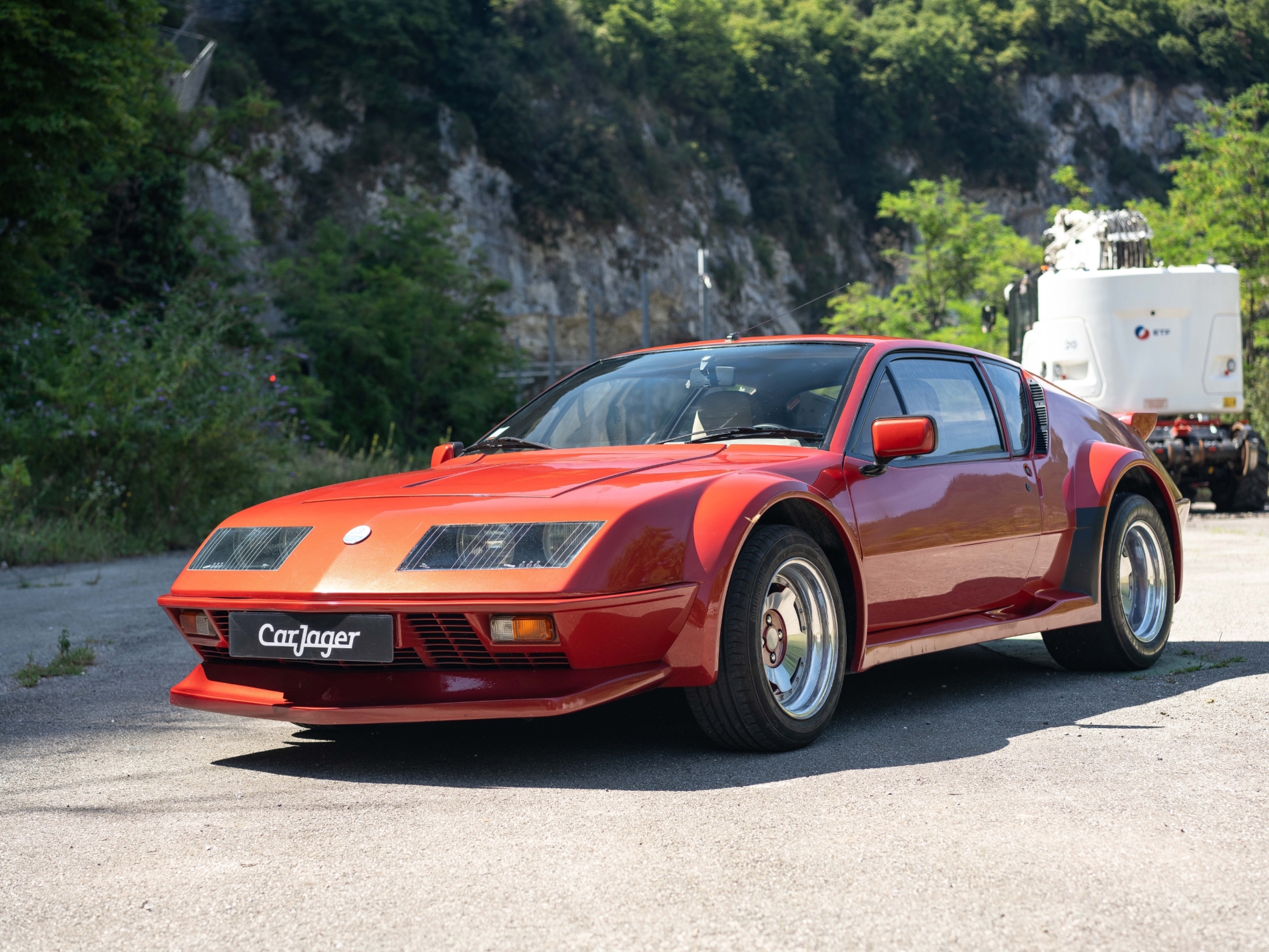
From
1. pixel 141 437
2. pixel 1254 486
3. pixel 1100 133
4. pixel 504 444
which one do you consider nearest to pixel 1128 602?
pixel 504 444

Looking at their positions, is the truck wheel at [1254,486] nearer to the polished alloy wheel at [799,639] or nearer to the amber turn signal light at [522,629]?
the polished alloy wheel at [799,639]

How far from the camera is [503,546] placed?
4.05 metres

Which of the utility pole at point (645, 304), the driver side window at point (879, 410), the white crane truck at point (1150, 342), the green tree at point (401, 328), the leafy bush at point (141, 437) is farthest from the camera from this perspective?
the utility pole at point (645, 304)

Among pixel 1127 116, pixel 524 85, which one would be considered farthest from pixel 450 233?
pixel 1127 116

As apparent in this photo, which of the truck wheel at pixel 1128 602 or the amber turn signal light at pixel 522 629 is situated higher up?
the amber turn signal light at pixel 522 629

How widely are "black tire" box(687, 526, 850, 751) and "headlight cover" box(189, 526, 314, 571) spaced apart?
4.30 ft

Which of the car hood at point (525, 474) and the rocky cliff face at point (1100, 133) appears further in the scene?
the rocky cliff face at point (1100, 133)

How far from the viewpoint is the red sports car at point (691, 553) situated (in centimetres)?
401

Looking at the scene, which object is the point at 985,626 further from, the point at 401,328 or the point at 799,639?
the point at 401,328

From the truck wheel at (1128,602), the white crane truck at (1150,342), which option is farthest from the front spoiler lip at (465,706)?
the white crane truck at (1150,342)

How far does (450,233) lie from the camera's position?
109 ft

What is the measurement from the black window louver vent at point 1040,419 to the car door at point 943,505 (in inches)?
5.3

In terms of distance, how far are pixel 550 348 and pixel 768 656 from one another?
50.8m

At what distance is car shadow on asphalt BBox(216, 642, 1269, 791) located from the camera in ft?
13.6
